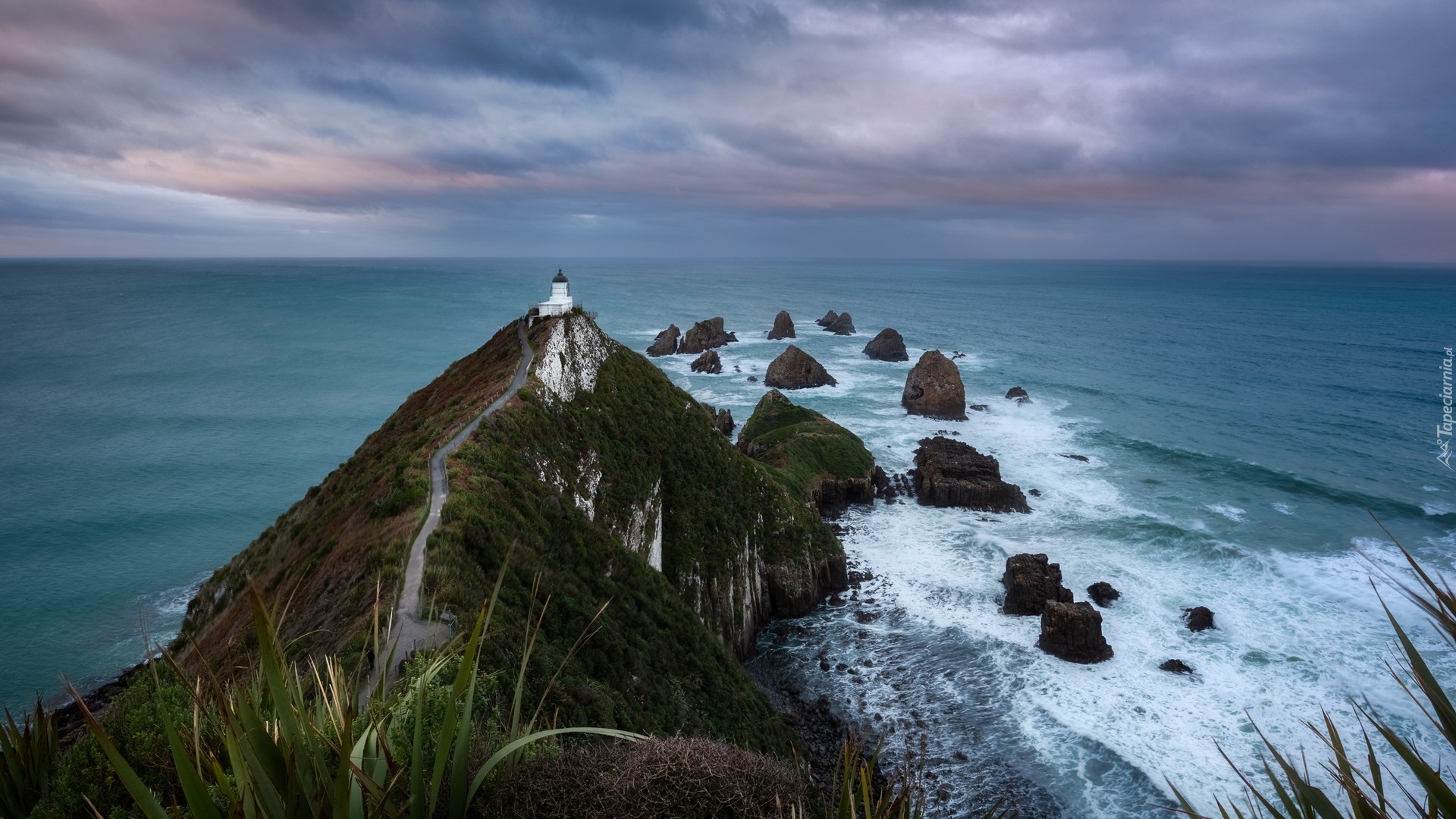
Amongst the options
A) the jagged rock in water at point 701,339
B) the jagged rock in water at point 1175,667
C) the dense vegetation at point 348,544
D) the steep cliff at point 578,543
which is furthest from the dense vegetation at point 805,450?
the jagged rock in water at point 701,339

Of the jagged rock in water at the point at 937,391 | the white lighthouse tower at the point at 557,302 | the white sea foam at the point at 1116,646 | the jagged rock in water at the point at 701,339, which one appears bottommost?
the white sea foam at the point at 1116,646

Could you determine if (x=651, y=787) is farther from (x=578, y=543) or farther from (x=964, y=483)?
(x=964, y=483)

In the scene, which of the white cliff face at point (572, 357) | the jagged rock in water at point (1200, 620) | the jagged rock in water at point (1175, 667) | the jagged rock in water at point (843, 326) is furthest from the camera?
the jagged rock in water at point (843, 326)

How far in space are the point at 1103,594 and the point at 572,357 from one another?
28.8 metres

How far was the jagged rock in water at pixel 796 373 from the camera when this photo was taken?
3285 inches

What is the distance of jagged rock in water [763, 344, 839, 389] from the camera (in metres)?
83.4

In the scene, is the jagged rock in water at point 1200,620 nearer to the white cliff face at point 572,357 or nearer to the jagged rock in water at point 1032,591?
the jagged rock in water at point 1032,591

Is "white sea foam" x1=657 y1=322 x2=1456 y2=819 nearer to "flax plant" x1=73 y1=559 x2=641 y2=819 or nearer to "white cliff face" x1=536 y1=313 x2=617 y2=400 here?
"white cliff face" x1=536 y1=313 x2=617 y2=400

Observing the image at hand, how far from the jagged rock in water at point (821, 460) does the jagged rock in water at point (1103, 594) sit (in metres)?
16.4

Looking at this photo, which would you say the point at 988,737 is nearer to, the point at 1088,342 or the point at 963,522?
the point at 963,522

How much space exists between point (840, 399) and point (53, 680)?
63818 mm

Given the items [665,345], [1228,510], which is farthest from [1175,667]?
[665,345]

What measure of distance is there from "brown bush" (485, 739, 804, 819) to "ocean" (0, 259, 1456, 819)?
669 centimetres

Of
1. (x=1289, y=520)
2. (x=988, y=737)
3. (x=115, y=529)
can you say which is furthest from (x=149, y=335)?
(x=1289, y=520)
